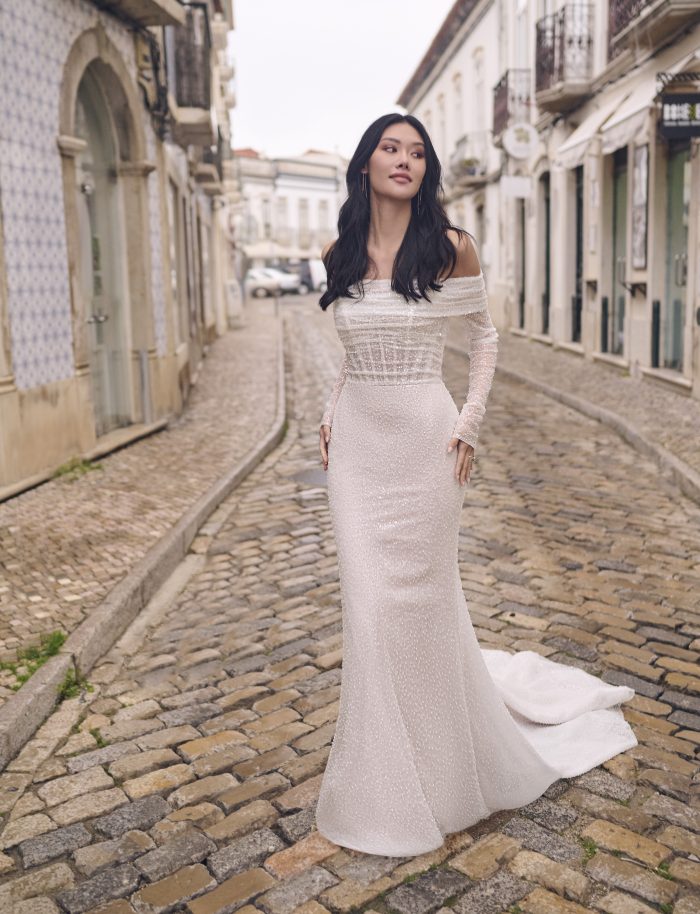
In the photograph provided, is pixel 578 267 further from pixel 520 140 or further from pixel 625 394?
pixel 625 394

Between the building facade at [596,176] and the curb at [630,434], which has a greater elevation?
the building facade at [596,176]

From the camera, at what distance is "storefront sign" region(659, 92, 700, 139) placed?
11766 millimetres

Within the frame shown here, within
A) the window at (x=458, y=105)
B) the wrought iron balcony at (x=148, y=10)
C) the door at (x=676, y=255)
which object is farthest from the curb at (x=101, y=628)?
the window at (x=458, y=105)

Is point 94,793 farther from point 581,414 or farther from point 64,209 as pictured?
point 581,414

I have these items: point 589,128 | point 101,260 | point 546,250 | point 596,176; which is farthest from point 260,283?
point 101,260

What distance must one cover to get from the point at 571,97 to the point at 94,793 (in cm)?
1718

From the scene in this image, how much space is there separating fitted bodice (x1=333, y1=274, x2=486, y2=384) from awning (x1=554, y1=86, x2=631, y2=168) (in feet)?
45.2

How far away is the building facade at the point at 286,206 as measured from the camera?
64000 mm

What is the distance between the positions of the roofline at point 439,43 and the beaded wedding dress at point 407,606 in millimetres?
26731

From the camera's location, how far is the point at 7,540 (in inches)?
256

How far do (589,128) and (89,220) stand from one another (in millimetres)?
9414

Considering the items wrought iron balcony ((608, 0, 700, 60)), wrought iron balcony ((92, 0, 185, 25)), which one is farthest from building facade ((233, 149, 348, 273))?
wrought iron balcony ((92, 0, 185, 25))

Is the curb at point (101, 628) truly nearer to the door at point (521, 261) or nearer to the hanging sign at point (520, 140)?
the hanging sign at point (520, 140)

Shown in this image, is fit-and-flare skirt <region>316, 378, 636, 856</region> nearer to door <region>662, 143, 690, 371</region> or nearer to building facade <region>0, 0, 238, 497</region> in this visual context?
building facade <region>0, 0, 238, 497</region>
